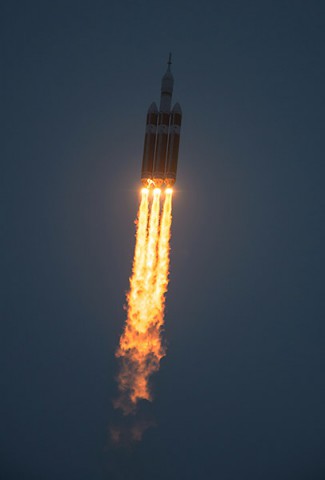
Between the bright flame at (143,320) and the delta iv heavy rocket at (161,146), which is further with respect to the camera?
the bright flame at (143,320)

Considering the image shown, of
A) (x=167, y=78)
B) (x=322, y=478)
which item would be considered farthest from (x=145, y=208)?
(x=322, y=478)

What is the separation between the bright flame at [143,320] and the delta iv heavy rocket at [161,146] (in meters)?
4.24

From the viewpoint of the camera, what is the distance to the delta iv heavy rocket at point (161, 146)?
2197 inches

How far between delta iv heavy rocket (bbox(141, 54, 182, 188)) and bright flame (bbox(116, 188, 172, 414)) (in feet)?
13.9

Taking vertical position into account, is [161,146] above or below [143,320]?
above

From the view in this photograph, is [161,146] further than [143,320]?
No

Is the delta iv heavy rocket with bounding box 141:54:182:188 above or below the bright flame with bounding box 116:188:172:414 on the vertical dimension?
above

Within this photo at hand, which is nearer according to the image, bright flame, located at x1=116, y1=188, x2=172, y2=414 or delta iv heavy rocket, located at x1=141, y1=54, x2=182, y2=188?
delta iv heavy rocket, located at x1=141, y1=54, x2=182, y2=188

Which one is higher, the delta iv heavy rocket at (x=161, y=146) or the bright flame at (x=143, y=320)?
the delta iv heavy rocket at (x=161, y=146)

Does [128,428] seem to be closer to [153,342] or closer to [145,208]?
[153,342]

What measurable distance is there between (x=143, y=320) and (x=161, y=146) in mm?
17572

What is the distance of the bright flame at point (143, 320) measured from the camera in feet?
201

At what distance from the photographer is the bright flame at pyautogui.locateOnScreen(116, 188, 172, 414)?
201 ft

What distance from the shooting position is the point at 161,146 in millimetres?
56688
